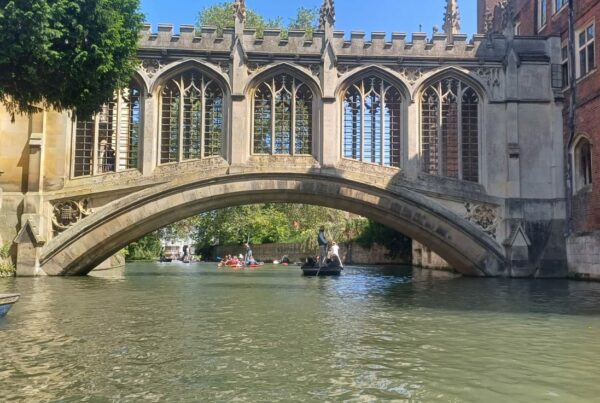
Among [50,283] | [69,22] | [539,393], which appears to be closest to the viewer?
[539,393]

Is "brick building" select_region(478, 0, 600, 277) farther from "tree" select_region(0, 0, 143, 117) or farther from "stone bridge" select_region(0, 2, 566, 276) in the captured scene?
"tree" select_region(0, 0, 143, 117)

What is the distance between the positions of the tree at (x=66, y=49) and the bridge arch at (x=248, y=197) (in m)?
4.96

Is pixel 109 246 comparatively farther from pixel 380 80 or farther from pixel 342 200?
pixel 380 80

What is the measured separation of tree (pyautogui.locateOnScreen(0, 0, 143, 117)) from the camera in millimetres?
12023

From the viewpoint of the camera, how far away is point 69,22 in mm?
12891

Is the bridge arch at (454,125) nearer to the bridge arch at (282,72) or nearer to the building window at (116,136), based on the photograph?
the bridge arch at (282,72)

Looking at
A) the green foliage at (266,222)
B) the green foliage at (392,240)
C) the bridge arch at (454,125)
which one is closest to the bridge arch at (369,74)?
the bridge arch at (454,125)

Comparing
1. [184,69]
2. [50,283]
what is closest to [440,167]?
[184,69]

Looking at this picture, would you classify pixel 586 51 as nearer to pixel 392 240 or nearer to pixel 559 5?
pixel 559 5

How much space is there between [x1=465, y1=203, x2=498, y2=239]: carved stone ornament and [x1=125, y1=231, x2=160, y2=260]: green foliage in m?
34.9

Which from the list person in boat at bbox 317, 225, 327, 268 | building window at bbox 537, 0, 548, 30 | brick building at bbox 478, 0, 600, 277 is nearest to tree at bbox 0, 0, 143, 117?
person in boat at bbox 317, 225, 327, 268

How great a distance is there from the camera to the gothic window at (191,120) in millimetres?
19750

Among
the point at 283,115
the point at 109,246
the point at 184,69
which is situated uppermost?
the point at 184,69

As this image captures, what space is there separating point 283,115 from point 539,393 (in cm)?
1630
